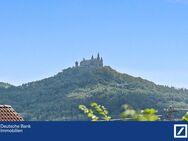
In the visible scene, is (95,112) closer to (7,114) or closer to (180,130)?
(180,130)

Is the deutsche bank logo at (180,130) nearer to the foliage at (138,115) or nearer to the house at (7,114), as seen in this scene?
the foliage at (138,115)

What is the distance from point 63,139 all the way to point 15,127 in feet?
1.60

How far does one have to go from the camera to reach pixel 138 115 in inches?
215

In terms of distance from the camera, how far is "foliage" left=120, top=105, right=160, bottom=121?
17.7ft

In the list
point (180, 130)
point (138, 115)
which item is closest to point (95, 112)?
point (138, 115)

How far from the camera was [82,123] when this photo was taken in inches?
220

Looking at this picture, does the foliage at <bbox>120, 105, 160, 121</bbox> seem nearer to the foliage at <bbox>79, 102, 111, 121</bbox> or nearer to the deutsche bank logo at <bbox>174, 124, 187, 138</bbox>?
the deutsche bank logo at <bbox>174, 124, 187, 138</bbox>

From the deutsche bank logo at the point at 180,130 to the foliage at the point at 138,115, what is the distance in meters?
0.19

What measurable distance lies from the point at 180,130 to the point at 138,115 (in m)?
0.37

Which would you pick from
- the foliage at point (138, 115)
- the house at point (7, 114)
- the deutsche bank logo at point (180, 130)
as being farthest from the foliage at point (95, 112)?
the house at point (7, 114)

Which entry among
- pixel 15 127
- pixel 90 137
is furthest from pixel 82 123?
pixel 15 127

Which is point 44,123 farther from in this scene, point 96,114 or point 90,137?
point 96,114

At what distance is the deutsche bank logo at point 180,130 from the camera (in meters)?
5.34

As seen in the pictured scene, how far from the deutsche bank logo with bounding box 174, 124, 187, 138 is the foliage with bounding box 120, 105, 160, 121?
0.19 metres
